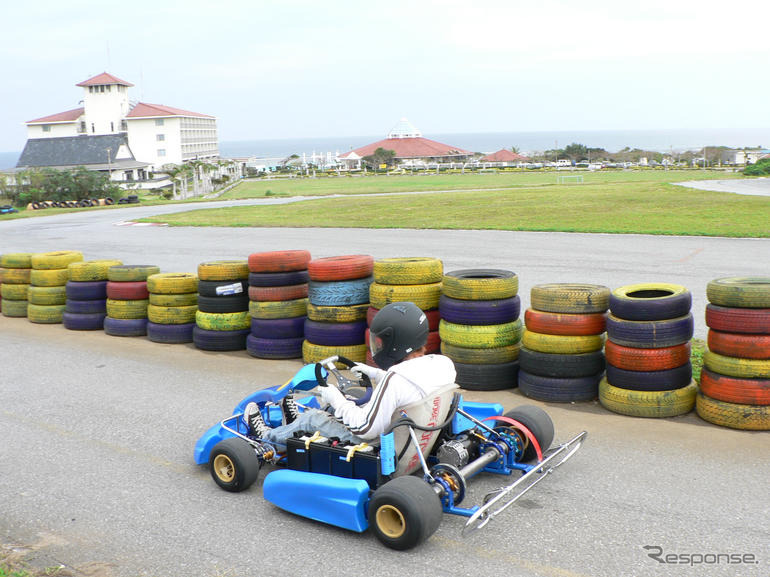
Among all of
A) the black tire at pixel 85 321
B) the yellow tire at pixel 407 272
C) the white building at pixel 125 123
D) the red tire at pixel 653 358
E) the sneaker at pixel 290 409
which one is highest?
the white building at pixel 125 123

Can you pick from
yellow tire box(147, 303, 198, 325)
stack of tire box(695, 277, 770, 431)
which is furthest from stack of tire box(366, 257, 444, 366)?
yellow tire box(147, 303, 198, 325)

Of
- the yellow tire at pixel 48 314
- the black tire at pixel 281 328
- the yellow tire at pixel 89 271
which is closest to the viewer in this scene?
the black tire at pixel 281 328

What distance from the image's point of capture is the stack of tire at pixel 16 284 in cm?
1246

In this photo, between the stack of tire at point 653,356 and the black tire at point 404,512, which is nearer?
the black tire at point 404,512

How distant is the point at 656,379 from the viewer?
6.64 metres

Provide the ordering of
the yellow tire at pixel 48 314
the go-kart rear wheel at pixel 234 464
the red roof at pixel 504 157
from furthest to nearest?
1. the red roof at pixel 504 157
2. the yellow tire at pixel 48 314
3. the go-kart rear wheel at pixel 234 464

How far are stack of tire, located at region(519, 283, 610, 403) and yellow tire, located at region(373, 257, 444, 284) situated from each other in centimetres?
140

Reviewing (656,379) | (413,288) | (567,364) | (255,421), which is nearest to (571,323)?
(567,364)

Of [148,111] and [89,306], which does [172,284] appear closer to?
[89,306]

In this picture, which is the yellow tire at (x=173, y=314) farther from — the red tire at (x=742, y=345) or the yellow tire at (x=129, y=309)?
the red tire at (x=742, y=345)

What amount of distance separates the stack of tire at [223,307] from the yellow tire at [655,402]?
498cm

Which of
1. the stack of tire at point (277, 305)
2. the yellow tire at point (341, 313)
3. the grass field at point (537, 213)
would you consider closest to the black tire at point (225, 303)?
the stack of tire at point (277, 305)

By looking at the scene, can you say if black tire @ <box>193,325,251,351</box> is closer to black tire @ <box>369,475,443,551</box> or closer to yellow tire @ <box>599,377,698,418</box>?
yellow tire @ <box>599,377,698,418</box>

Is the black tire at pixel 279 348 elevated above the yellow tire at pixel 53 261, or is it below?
below
